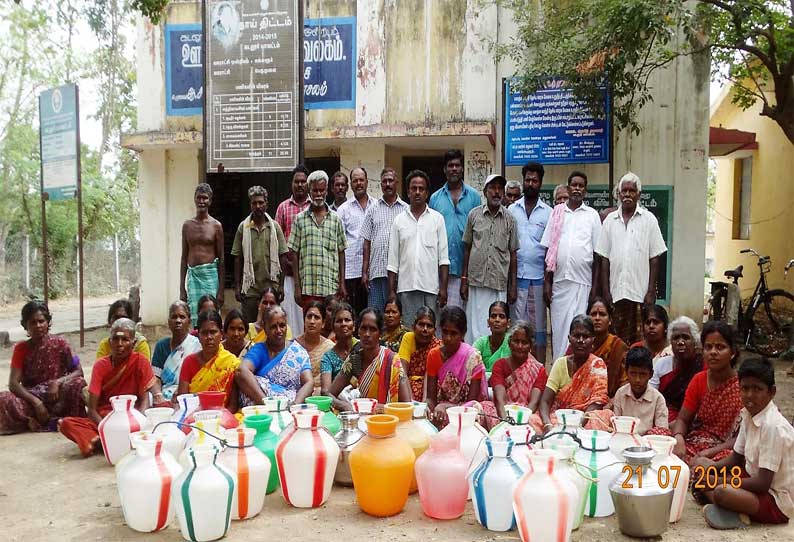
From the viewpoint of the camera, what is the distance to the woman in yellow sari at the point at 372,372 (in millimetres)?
4152

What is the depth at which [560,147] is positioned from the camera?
731 centimetres

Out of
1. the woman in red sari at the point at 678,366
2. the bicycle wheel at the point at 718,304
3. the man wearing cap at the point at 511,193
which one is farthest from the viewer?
the bicycle wheel at the point at 718,304

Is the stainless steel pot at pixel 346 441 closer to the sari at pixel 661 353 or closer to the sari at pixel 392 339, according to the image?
the sari at pixel 392 339

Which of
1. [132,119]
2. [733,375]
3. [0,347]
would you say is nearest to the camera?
[733,375]

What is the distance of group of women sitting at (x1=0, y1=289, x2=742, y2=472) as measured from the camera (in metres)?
3.96

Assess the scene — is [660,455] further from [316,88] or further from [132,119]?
[132,119]

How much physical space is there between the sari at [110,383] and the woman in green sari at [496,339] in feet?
6.68

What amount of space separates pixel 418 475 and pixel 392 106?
5.50 metres

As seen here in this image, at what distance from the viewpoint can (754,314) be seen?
834 centimetres

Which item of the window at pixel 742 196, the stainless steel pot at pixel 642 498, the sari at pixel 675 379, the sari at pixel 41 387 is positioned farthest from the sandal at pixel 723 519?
the window at pixel 742 196

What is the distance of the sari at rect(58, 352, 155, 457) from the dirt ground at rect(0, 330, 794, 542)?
384mm

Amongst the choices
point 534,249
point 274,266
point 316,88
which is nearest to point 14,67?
point 316,88

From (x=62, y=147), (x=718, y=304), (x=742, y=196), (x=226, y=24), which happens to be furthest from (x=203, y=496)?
(x=742, y=196)
